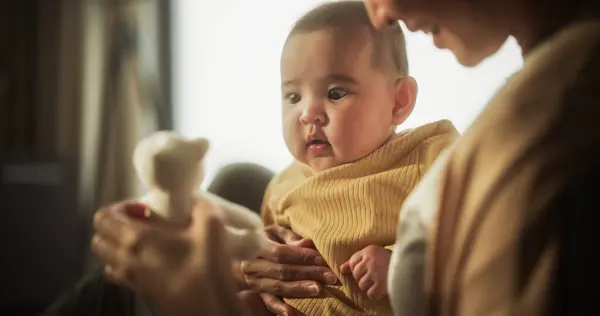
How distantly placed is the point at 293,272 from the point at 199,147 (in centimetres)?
13

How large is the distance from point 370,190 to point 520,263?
0.48 ft

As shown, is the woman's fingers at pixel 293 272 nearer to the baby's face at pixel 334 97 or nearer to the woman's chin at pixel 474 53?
the baby's face at pixel 334 97

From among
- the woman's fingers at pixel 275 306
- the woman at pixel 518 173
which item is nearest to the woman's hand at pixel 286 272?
the woman's fingers at pixel 275 306

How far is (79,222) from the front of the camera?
0.47m

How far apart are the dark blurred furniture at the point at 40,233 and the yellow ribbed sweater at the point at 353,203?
156 millimetres

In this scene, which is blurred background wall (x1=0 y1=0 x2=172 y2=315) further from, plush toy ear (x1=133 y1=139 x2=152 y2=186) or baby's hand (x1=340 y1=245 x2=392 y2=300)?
baby's hand (x1=340 y1=245 x2=392 y2=300)

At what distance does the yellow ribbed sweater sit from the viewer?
18.1 inches

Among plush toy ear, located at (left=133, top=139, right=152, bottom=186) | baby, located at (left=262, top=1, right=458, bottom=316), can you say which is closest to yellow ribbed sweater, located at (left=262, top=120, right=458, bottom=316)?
baby, located at (left=262, top=1, right=458, bottom=316)

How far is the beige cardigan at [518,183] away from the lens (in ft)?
1.17

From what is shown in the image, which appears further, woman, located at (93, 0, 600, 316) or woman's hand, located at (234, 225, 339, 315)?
woman's hand, located at (234, 225, 339, 315)

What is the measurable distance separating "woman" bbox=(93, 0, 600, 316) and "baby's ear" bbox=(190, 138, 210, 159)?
156mm

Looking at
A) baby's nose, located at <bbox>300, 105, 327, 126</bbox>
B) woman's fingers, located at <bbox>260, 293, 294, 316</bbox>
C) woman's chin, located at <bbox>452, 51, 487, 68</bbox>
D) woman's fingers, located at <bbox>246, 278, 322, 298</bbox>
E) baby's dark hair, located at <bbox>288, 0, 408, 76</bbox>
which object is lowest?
woman's fingers, located at <bbox>260, 293, 294, 316</bbox>

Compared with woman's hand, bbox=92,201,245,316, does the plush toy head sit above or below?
above

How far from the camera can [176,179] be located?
44 centimetres
